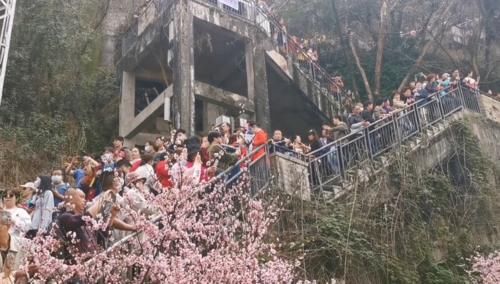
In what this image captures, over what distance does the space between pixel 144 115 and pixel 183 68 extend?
3.37 m

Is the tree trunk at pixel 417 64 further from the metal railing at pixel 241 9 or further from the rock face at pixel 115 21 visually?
the rock face at pixel 115 21

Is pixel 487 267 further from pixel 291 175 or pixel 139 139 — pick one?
pixel 139 139

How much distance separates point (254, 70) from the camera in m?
17.3

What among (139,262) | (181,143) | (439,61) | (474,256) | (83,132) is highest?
(439,61)

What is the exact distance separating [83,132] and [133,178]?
12.0m

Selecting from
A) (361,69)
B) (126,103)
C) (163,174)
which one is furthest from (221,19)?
(163,174)

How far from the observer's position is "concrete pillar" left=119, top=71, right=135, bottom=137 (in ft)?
63.5

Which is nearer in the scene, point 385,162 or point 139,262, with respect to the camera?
point 139,262

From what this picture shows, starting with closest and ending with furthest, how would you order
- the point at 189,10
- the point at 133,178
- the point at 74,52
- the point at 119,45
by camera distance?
1. the point at 133,178
2. the point at 189,10
3. the point at 74,52
4. the point at 119,45

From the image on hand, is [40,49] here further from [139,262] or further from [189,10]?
[139,262]

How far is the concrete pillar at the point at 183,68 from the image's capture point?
50.5 ft

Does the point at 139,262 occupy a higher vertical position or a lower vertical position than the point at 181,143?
lower

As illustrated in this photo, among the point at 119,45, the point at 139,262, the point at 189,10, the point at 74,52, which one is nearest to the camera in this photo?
the point at 139,262

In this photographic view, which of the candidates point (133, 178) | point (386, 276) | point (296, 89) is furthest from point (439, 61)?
point (133, 178)
